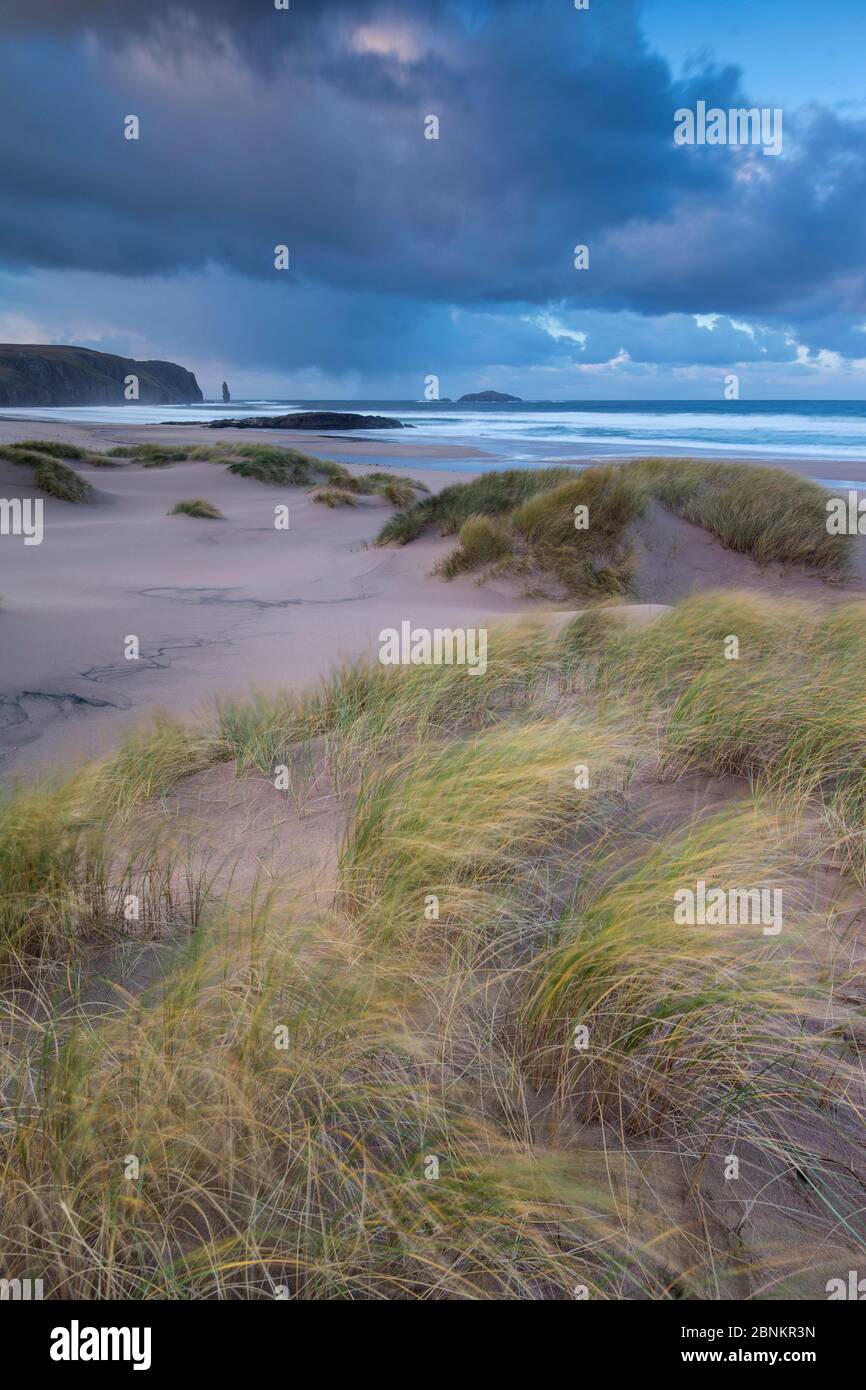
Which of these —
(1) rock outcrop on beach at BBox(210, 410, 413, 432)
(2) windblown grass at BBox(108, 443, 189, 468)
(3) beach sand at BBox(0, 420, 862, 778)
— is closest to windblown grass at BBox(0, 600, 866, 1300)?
(3) beach sand at BBox(0, 420, 862, 778)

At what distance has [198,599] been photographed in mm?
8430

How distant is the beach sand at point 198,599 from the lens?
5.24 meters

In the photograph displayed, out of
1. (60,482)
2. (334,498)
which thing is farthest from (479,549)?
A: (60,482)

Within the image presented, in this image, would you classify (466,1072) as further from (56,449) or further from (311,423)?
(311,423)

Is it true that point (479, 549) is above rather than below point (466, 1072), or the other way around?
above

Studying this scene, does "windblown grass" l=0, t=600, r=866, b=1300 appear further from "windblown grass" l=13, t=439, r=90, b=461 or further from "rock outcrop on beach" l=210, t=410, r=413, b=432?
"rock outcrop on beach" l=210, t=410, r=413, b=432

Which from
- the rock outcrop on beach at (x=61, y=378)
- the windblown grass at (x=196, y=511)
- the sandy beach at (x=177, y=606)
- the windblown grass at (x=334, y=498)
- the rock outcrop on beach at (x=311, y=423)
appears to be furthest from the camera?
the rock outcrop on beach at (x=61, y=378)

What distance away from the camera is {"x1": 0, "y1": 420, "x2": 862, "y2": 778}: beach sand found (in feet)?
17.2

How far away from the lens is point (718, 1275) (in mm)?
1392

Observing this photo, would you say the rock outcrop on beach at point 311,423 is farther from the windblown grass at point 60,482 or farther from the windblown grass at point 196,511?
the windblown grass at point 196,511

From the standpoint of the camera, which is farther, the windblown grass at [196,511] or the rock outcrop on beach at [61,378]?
the rock outcrop on beach at [61,378]

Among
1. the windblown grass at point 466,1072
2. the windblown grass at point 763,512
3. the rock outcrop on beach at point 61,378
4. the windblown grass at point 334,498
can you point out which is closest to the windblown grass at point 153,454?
the windblown grass at point 334,498

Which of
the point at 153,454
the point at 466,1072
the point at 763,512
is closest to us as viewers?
the point at 466,1072

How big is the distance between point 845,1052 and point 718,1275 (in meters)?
0.69
